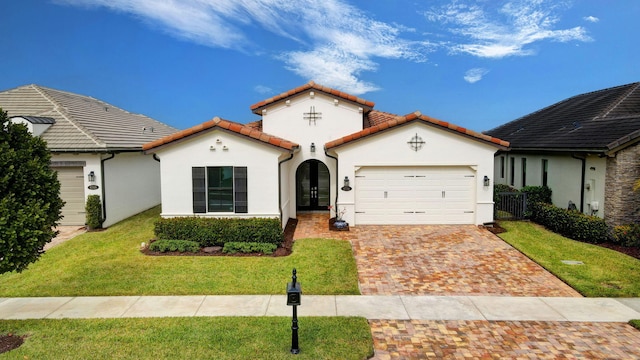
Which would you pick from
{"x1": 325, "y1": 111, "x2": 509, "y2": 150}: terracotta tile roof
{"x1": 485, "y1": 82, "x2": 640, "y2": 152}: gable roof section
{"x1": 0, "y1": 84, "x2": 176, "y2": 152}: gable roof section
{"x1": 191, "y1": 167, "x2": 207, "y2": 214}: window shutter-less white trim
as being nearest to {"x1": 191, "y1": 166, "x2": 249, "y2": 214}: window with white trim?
{"x1": 191, "y1": 167, "x2": 207, "y2": 214}: window shutter-less white trim

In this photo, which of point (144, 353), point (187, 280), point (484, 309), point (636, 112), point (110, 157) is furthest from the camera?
point (636, 112)

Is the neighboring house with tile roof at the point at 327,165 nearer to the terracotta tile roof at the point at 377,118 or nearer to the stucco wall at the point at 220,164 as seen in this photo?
the stucco wall at the point at 220,164

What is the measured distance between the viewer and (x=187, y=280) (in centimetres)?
996

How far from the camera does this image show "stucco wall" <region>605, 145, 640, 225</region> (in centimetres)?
1337

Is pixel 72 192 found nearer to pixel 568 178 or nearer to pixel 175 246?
pixel 175 246

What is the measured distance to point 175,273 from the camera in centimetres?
1047

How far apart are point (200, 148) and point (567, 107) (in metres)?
20.2

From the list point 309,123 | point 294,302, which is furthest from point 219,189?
point 294,302

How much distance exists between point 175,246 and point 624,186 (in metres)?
14.3

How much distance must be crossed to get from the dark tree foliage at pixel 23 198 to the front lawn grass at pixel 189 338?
1417 millimetres

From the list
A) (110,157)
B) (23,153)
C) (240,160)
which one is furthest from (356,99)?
(23,153)

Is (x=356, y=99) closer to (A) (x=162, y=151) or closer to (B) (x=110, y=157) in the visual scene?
(A) (x=162, y=151)

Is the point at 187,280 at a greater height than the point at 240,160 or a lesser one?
lesser

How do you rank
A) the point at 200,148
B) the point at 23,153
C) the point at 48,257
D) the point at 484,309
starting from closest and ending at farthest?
the point at 23,153
the point at 484,309
the point at 48,257
the point at 200,148
